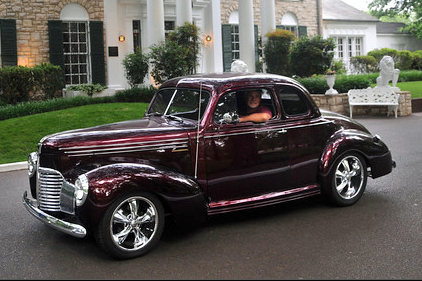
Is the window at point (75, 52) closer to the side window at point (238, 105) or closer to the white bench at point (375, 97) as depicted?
the white bench at point (375, 97)

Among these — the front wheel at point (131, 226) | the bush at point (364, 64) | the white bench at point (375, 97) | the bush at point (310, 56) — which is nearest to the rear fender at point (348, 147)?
the front wheel at point (131, 226)

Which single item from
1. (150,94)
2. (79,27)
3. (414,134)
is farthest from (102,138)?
(79,27)

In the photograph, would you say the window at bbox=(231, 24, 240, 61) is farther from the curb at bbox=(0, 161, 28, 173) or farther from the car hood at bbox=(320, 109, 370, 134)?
the car hood at bbox=(320, 109, 370, 134)

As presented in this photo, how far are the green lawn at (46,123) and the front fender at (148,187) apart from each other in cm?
644

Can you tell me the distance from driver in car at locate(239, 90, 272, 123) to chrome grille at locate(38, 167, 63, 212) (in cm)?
215

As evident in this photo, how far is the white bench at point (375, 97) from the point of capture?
1666 centimetres

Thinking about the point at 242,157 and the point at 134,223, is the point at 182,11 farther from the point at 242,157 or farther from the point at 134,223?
the point at 134,223

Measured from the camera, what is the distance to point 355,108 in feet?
57.8

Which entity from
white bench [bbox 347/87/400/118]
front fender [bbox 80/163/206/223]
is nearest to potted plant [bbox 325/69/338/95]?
white bench [bbox 347/87/400/118]

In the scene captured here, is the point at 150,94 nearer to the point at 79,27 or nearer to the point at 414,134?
A: the point at 79,27

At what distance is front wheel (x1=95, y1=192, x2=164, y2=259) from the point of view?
15.2 ft

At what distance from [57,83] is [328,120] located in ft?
44.4

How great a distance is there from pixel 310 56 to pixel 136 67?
7.15 meters

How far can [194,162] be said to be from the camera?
5.36 metres
